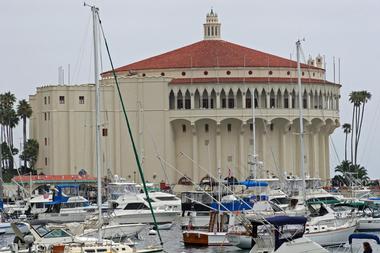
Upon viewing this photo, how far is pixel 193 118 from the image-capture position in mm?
140875

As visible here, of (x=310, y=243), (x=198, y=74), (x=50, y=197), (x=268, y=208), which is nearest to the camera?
(x=310, y=243)

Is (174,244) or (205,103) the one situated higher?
(205,103)

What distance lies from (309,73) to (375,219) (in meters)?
64.0

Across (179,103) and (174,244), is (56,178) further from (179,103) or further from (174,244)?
(174,244)

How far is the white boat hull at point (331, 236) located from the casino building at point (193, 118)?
64446 mm

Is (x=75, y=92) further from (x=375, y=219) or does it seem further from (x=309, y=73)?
(x=375, y=219)

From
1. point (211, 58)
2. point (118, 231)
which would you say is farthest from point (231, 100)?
point (118, 231)

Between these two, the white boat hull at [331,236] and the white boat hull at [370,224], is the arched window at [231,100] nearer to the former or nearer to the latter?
the white boat hull at [370,224]

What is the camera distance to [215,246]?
7031cm

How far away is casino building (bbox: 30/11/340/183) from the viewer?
13850 centimetres

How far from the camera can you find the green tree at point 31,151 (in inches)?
5566

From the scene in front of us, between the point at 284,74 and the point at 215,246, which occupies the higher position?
the point at 284,74

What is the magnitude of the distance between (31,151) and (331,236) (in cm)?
7614

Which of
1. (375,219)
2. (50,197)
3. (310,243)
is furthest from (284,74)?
(310,243)
